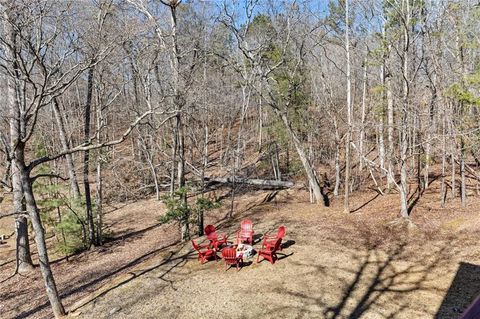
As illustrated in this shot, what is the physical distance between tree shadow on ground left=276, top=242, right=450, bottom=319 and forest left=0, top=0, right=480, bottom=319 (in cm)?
4

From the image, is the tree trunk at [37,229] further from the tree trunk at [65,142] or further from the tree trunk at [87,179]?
the tree trunk at [87,179]

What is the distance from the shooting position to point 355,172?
18375mm

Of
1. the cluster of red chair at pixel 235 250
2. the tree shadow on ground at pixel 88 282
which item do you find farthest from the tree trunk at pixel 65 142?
the cluster of red chair at pixel 235 250

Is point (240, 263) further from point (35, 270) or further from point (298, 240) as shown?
point (35, 270)

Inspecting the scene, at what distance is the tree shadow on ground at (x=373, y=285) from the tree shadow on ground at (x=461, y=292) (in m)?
0.30

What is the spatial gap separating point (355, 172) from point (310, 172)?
175 inches

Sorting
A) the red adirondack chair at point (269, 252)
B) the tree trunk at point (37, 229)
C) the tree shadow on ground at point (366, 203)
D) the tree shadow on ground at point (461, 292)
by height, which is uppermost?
the tree trunk at point (37, 229)

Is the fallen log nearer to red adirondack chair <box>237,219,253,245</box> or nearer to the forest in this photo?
the forest

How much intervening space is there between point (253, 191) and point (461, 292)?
13.0 m

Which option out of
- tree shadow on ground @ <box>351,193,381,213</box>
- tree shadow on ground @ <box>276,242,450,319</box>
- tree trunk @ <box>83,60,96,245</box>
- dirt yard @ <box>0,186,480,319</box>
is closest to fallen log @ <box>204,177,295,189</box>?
Answer: tree shadow on ground @ <box>351,193,381,213</box>

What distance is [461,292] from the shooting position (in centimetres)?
Answer: 692

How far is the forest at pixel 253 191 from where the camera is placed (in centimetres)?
712

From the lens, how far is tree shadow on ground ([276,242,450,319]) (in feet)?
21.6

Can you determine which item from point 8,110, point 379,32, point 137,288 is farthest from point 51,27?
point 379,32
